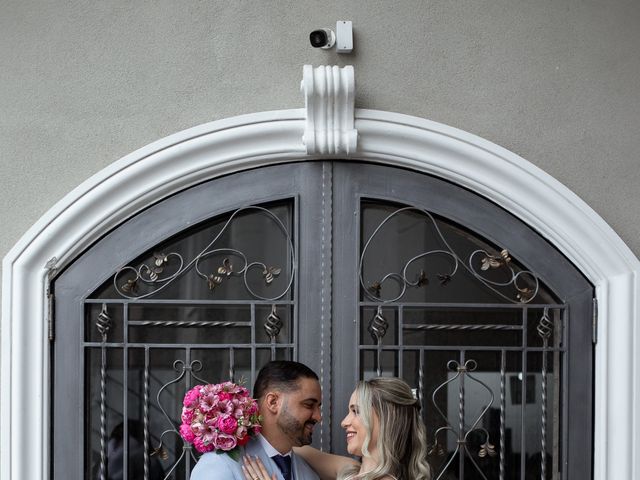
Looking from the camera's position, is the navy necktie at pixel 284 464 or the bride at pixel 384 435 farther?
the navy necktie at pixel 284 464

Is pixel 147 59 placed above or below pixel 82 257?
above

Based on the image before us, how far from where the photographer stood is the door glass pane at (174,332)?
382 centimetres

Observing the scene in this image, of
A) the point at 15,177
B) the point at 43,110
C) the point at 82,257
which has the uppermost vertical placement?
the point at 43,110

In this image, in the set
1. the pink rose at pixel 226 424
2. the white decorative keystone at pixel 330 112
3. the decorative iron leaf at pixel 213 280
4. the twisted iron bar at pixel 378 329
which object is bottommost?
the pink rose at pixel 226 424

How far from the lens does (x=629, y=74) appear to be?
12.8 feet

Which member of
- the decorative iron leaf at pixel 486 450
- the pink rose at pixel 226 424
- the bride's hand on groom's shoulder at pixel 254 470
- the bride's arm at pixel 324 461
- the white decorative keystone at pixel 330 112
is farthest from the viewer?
the decorative iron leaf at pixel 486 450

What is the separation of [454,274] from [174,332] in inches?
45.8

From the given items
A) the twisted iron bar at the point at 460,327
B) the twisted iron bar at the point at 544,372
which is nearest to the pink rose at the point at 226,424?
the twisted iron bar at the point at 460,327

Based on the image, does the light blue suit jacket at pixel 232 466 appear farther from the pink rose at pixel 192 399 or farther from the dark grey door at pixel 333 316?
the dark grey door at pixel 333 316

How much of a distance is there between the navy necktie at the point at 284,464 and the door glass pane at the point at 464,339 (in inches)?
22.2

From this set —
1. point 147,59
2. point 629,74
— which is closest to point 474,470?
point 629,74

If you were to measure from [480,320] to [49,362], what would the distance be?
1743mm

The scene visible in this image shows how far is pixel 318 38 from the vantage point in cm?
376

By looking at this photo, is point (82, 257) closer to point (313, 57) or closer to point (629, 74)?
point (313, 57)
